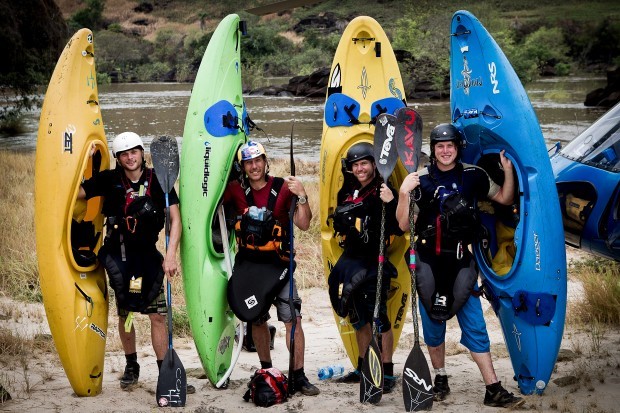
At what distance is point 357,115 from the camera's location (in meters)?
5.96

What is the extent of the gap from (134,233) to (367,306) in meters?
1.57

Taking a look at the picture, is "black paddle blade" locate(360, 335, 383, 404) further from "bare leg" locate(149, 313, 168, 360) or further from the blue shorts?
"bare leg" locate(149, 313, 168, 360)

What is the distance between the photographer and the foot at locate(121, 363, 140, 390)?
5.41m

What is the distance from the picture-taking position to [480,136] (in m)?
5.46

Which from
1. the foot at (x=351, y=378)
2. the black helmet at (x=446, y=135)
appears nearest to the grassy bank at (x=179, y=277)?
the foot at (x=351, y=378)

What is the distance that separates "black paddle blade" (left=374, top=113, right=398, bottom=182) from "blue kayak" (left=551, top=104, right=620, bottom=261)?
1300 mm

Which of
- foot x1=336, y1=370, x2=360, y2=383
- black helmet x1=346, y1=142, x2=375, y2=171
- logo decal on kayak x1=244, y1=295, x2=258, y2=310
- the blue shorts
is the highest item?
black helmet x1=346, y1=142, x2=375, y2=171

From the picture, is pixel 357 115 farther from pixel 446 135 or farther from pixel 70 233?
pixel 70 233

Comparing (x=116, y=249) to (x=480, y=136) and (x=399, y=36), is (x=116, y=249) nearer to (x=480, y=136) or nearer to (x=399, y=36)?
(x=480, y=136)

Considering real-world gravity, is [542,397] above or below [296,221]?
below

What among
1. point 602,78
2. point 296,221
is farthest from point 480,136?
point 602,78

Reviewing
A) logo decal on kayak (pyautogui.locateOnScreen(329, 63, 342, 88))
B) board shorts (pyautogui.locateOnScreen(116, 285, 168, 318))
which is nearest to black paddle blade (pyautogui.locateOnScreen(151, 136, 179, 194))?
board shorts (pyautogui.locateOnScreen(116, 285, 168, 318))

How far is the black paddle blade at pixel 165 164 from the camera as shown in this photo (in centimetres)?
520

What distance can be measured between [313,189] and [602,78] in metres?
42.8
